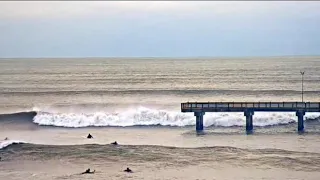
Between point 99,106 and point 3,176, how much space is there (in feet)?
125

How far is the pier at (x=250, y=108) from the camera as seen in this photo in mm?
43250

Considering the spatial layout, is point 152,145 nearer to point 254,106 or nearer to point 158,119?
point 254,106

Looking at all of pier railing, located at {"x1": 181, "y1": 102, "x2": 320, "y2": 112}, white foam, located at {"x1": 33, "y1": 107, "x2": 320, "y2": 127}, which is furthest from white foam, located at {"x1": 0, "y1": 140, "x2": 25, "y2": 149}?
pier railing, located at {"x1": 181, "y1": 102, "x2": 320, "y2": 112}

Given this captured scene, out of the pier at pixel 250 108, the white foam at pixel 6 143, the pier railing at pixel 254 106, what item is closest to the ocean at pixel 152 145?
the white foam at pixel 6 143

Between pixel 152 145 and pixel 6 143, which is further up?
pixel 6 143

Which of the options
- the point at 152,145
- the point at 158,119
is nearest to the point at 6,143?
the point at 152,145

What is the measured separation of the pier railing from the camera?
142ft

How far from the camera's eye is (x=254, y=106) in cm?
4428

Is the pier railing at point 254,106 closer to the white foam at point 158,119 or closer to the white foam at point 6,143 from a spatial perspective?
the white foam at point 158,119

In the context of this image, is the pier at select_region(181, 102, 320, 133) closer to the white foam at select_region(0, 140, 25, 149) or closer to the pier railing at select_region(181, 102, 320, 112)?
the pier railing at select_region(181, 102, 320, 112)

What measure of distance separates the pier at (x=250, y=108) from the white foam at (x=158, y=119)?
330 centimetres

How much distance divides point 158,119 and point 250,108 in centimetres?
1078

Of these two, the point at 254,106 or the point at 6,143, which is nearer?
the point at 6,143

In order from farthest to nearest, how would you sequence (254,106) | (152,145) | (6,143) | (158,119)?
(158,119) → (254,106) → (6,143) → (152,145)
